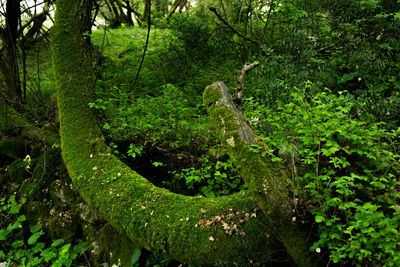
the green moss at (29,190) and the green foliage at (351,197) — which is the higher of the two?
the green foliage at (351,197)

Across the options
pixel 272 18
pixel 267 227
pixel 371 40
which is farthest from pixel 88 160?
pixel 371 40

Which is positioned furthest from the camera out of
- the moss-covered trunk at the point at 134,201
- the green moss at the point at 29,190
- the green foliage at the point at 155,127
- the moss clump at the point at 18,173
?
the moss clump at the point at 18,173

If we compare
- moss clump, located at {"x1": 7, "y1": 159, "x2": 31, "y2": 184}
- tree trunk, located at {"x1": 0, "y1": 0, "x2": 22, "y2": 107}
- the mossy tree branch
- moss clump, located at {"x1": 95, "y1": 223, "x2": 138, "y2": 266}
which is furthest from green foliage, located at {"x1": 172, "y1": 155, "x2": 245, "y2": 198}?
tree trunk, located at {"x1": 0, "y1": 0, "x2": 22, "y2": 107}

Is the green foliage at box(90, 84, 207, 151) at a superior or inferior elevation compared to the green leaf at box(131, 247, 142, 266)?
superior

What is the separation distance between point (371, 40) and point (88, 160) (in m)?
5.11

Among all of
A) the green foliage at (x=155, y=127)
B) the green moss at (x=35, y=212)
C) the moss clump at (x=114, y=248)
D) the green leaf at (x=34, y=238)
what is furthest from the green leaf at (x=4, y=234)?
the green foliage at (x=155, y=127)

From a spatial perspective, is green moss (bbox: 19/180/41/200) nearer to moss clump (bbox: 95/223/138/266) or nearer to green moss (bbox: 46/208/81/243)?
green moss (bbox: 46/208/81/243)

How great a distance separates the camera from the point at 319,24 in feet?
15.1

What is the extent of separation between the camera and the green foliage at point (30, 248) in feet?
9.47

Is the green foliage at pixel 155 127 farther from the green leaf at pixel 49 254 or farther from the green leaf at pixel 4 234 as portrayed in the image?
the green leaf at pixel 4 234

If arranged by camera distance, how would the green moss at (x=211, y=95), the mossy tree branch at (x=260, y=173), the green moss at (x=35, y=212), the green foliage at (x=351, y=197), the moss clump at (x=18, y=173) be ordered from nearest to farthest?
the green foliage at (x=351, y=197) → the mossy tree branch at (x=260, y=173) → the green moss at (x=211, y=95) → the green moss at (x=35, y=212) → the moss clump at (x=18, y=173)

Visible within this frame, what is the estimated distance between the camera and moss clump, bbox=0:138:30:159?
4.44 m

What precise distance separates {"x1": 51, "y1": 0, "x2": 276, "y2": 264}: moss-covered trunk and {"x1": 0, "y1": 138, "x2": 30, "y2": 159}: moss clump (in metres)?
1.88

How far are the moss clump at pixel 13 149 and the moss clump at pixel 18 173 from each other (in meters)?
0.27
